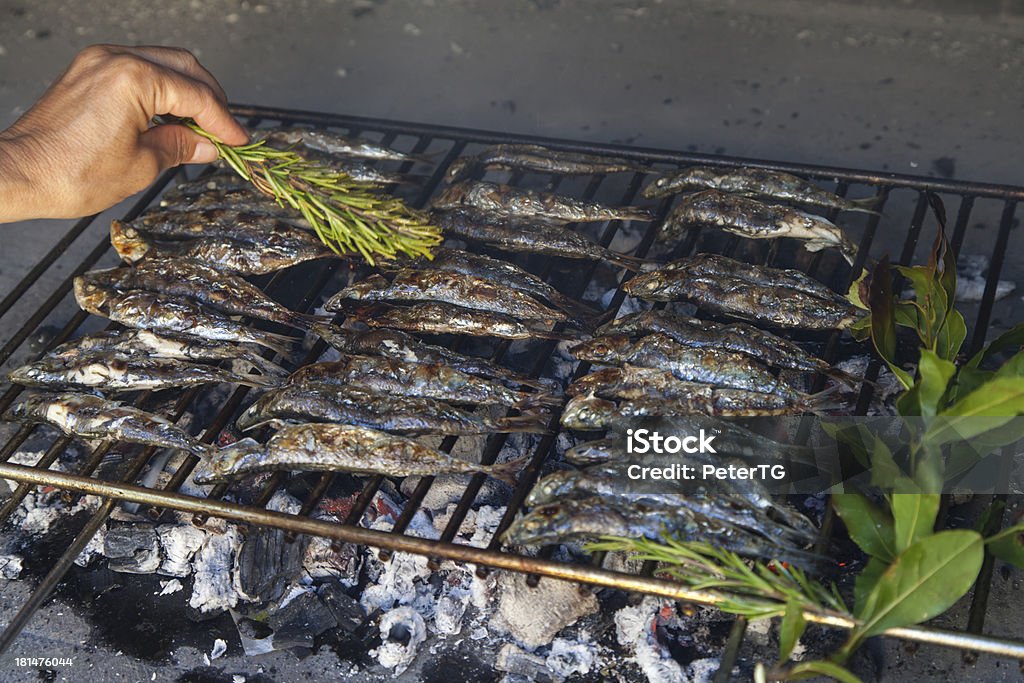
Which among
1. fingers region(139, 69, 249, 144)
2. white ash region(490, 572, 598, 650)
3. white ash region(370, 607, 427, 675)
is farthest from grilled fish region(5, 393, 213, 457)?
white ash region(490, 572, 598, 650)

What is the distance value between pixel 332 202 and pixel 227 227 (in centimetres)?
86

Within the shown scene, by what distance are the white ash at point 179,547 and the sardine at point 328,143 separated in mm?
2269

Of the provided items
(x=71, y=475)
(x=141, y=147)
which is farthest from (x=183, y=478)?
(x=141, y=147)

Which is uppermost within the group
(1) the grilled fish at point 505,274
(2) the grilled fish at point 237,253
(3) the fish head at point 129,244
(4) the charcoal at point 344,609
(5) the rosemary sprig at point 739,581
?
(1) the grilled fish at point 505,274

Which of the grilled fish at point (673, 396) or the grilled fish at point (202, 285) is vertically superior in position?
the grilled fish at point (673, 396)

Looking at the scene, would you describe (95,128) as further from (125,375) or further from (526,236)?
(526,236)

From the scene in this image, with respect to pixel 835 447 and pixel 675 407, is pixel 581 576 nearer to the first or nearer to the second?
pixel 675 407

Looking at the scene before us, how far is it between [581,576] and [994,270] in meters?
2.45

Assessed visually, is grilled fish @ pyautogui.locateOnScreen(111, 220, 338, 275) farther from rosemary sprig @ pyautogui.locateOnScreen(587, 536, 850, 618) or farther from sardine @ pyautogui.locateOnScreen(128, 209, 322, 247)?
rosemary sprig @ pyautogui.locateOnScreen(587, 536, 850, 618)

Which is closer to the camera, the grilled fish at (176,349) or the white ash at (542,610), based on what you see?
the white ash at (542,610)

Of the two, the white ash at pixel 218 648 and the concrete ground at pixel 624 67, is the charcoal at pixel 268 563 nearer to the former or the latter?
the white ash at pixel 218 648

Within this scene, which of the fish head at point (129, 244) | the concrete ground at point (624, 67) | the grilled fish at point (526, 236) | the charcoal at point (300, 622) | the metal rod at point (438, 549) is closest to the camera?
the metal rod at point (438, 549)

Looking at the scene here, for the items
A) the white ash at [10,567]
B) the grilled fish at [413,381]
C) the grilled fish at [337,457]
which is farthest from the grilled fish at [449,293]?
the white ash at [10,567]

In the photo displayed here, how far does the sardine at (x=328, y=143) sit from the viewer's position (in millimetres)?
5391
